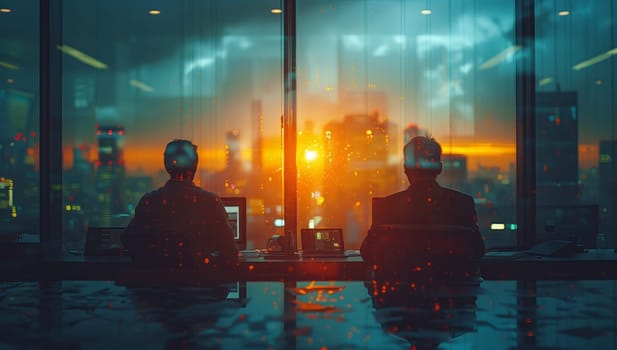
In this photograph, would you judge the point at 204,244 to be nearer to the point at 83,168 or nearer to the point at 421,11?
the point at 83,168

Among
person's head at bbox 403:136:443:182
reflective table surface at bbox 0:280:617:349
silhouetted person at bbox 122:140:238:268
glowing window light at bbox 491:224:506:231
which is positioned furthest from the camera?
glowing window light at bbox 491:224:506:231

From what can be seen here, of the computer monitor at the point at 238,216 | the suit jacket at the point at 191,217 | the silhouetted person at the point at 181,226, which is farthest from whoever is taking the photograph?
the computer monitor at the point at 238,216

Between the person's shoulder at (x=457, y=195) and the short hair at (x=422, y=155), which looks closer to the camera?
the person's shoulder at (x=457, y=195)

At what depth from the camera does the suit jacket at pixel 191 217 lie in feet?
10.1

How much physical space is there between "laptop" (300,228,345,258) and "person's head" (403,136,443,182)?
1.30 metres

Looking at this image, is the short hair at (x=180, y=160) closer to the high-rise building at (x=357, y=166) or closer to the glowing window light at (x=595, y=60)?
the high-rise building at (x=357, y=166)

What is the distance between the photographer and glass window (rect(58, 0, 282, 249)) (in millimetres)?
4879

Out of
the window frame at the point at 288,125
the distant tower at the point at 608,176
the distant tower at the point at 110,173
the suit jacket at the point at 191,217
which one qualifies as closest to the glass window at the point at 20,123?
the window frame at the point at 288,125

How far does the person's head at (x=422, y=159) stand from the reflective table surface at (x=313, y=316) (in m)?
0.99

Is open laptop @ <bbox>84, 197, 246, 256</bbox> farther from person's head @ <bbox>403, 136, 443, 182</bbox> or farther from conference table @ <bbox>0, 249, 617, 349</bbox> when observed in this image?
conference table @ <bbox>0, 249, 617, 349</bbox>

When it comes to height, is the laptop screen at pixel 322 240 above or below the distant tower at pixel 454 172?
below

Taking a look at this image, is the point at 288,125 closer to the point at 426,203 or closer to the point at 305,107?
the point at 305,107

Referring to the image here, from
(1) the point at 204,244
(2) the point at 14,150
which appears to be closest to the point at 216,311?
(1) the point at 204,244

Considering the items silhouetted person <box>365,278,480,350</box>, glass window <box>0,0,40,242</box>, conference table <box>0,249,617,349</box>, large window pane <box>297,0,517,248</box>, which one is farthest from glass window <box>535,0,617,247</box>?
glass window <box>0,0,40,242</box>
